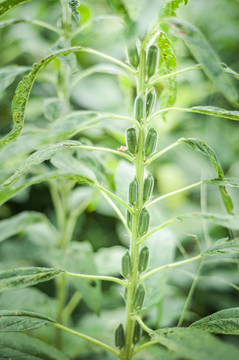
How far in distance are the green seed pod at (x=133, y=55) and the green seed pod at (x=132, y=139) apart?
10 centimetres

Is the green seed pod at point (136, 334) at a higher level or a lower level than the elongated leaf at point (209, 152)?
lower

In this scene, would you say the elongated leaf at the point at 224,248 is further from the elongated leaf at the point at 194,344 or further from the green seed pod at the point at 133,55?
the green seed pod at the point at 133,55

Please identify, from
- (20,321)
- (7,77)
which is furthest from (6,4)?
(20,321)

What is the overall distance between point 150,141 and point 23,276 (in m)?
0.28

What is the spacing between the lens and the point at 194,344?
378 millimetres

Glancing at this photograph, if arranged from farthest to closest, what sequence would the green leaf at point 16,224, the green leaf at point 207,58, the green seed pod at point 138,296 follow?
the green leaf at point 16,224
the green seed pod at point 138,296
the green leaf at point 207,58

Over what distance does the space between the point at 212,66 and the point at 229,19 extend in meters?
1.43

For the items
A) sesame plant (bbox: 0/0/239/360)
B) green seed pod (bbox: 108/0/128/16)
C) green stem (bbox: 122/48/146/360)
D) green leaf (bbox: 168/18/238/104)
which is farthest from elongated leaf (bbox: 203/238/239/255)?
green seed pod (bbox: 108/0/128/16)

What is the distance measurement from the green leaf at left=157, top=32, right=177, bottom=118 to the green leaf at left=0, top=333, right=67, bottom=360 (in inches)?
17.3

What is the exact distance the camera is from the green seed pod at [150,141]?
51cm

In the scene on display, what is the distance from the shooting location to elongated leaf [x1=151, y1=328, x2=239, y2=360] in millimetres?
335

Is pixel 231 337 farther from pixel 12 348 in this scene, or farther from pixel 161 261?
pixel 12 348

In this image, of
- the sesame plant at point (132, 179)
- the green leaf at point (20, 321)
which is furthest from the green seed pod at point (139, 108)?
the green leaf at point (20, 321)

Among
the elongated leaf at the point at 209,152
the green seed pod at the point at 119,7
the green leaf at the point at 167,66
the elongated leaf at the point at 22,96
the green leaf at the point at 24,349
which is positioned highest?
the green seed pod at the point at 119,7
